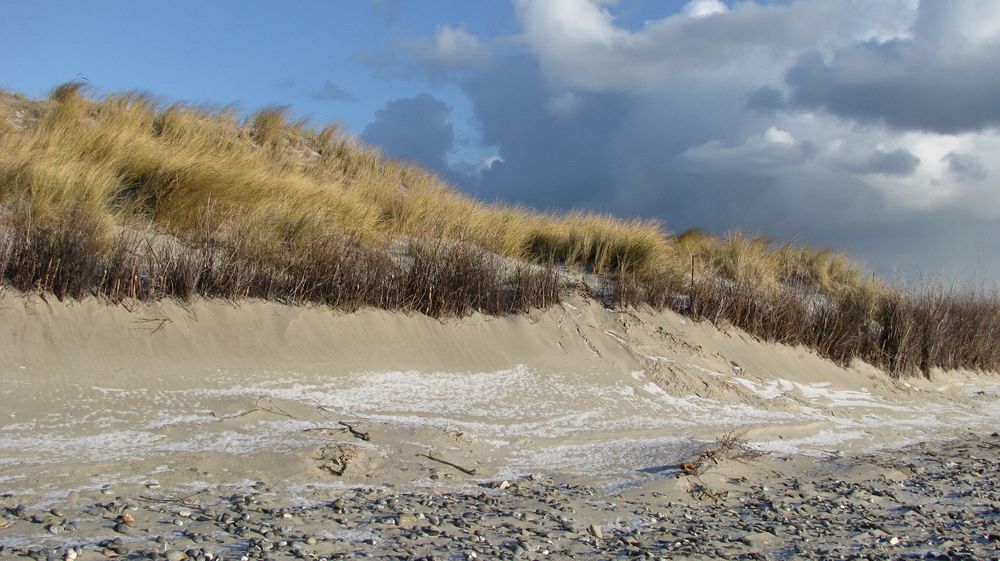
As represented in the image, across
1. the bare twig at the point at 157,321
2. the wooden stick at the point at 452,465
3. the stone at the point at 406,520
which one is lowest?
the stone at the point at 406,520

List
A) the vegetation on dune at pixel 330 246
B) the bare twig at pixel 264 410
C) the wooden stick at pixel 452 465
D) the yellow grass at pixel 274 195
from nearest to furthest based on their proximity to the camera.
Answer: the wooden stick at pixel 452 465
the bare twig at pixel 264 410
the vegetation on dune at pixel 330 246
the yellow grass at pixel 274 195

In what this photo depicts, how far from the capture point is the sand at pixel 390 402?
613cm

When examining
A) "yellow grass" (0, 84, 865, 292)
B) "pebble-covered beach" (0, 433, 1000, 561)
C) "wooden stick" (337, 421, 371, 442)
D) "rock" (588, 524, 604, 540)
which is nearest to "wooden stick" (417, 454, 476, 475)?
"pebble-covered beach" (0, 433, 1000, 561)

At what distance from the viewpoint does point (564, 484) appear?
6414 millimetres

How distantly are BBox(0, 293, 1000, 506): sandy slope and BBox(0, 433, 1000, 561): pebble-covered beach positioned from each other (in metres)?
0.38

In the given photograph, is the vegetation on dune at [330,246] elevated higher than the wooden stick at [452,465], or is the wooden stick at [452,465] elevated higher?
the vegetation on dune at [330,246]

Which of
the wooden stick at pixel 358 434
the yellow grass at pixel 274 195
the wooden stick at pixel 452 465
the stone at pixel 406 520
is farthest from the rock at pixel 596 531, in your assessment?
the yellow grass at pixel 274 195

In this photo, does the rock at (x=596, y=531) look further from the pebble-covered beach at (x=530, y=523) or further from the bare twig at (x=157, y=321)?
the bare twig at (x=157, y=321)

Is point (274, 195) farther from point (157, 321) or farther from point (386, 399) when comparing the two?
point (386, 399)

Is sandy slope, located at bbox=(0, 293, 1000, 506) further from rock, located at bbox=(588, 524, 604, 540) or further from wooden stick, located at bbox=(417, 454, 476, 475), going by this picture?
rock, located at bbox=(588, 524, 604, 540)

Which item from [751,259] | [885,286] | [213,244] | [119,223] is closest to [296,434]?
[213,244]

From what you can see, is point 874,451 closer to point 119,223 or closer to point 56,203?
point 119,223

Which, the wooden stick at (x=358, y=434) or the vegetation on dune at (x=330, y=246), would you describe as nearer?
the wooden stick at (x=358, y=434)

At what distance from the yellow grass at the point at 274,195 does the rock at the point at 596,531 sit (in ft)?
17.8
